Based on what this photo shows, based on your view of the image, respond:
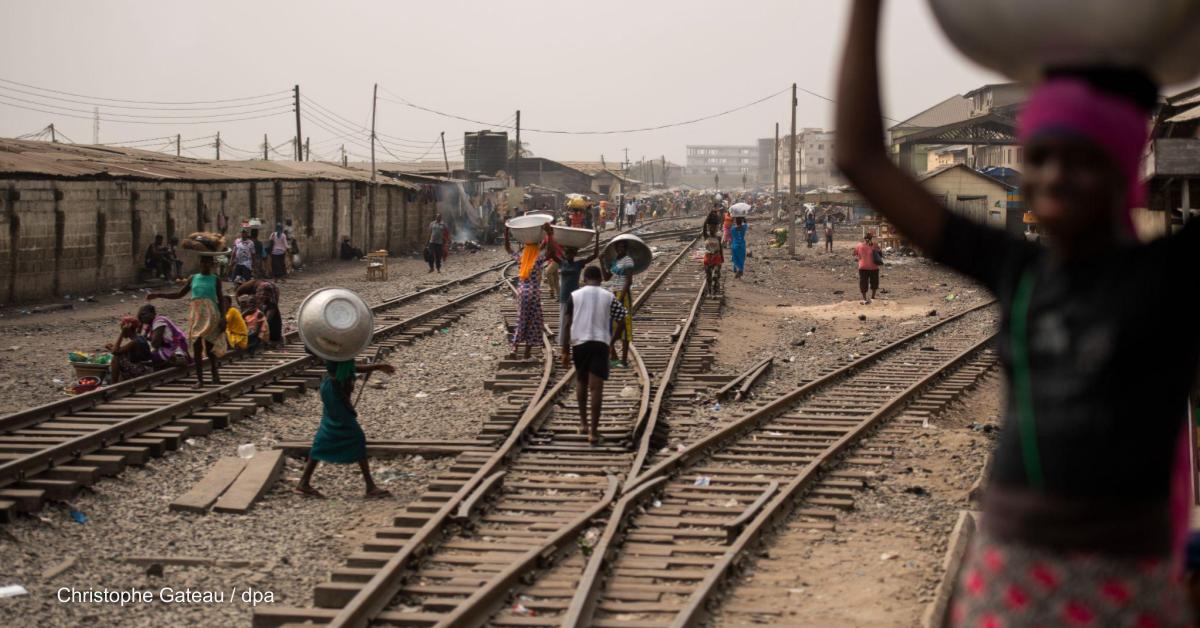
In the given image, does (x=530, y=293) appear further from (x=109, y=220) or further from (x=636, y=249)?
(x=109, y=220)

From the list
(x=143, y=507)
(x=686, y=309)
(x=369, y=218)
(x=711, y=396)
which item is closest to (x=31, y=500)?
(x=143, y=507)

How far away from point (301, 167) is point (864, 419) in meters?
33.1

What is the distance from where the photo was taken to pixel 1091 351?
2000 millimetres

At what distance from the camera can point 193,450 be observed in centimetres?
1138

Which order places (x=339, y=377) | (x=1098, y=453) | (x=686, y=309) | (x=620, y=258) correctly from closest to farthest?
(x=1098, y=453) < (x=339, y=377) < (x=620, y=258) < (x=686, y=309)

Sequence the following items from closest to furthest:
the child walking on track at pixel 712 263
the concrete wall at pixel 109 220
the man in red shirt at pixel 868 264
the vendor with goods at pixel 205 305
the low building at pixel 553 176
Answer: the vendor with goods at pixel 205 305, the concrete wall at pixel 109 220, the child walking on track at pixel 712 263, the man in red shirt at pixel 868 264, the low building at pixel 553 176

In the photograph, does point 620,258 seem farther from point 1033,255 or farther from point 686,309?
point 1033,255

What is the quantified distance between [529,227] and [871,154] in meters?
13.2

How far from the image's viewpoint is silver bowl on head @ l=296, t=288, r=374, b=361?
32.2 feet

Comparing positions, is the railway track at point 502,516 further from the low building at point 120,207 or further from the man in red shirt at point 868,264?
the low building at point 120,207

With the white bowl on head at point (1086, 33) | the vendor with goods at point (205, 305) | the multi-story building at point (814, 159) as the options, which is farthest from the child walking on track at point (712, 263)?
the multi-story building at point (814, 159)

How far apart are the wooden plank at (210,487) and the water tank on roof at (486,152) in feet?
173

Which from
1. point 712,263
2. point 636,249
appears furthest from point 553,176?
point 636,249

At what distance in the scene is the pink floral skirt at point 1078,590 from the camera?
2008 mm
